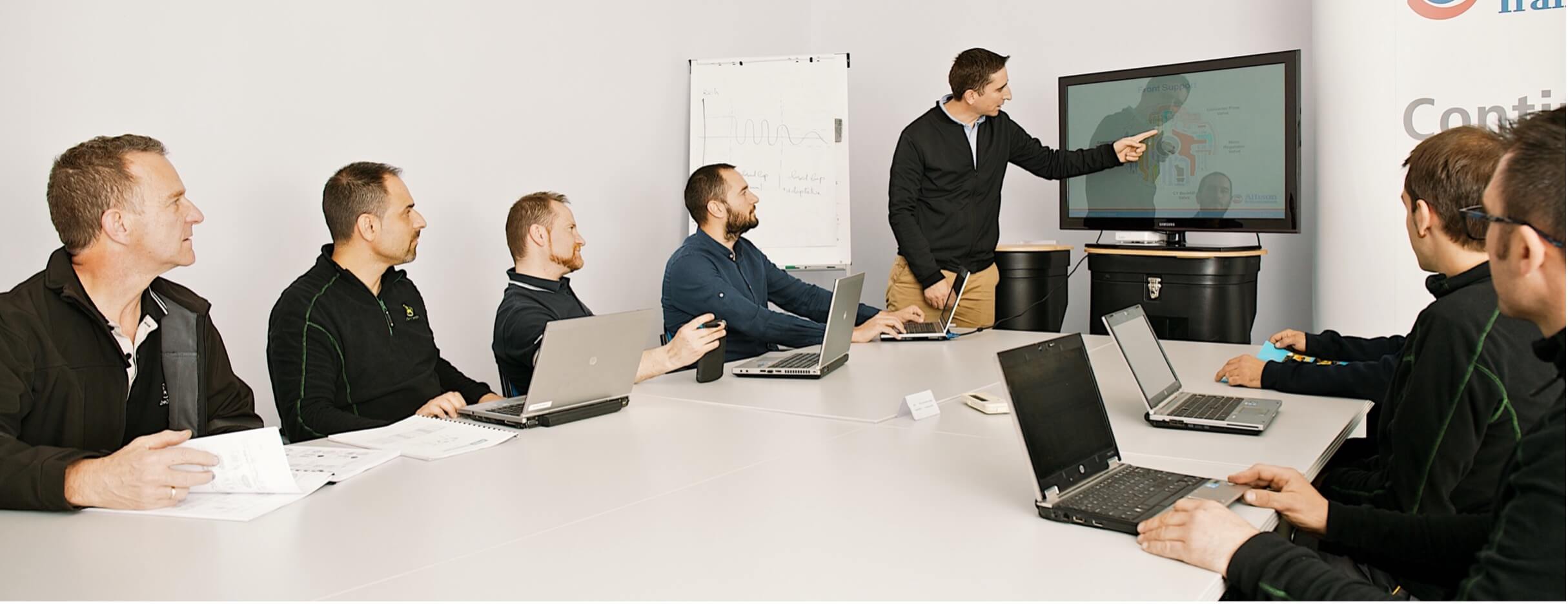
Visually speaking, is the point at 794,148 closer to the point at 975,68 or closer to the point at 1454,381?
the point at 975,68

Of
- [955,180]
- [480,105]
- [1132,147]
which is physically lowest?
[955,180]

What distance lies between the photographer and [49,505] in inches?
65.3

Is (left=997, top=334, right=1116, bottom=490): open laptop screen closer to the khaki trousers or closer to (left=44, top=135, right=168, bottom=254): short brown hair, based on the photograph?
(left=44, top=135, right=168, bottom=254): short brown hair

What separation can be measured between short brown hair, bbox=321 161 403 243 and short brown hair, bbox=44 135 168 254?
2.50 feet

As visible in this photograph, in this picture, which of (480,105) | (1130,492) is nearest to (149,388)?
(1130,492)

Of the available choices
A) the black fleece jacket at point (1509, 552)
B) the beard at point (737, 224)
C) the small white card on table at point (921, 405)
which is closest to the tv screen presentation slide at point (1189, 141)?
the beard at point (737, 224)

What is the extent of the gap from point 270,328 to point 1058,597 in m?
2.17

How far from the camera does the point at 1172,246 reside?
5.00 meters

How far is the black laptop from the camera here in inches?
64.3

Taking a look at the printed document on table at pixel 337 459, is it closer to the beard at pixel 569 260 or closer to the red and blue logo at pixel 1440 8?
the beard at pixel 569 260

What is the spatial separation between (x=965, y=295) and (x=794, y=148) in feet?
4.19

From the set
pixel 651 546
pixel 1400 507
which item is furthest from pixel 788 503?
pixel 1400 507

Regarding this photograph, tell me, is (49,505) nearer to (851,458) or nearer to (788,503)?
(788,503)

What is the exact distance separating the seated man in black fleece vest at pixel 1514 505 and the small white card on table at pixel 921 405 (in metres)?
0.92
